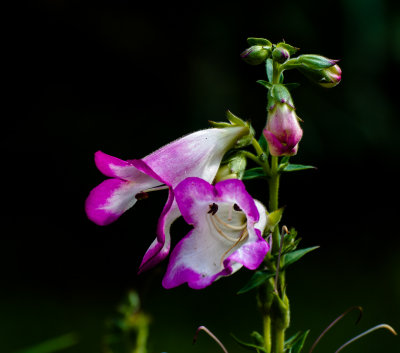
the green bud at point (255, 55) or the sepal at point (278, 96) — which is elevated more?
the green bud at point (255, 55)

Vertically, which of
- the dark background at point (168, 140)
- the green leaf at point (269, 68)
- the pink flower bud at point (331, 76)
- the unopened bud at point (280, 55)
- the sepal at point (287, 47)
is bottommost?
the dark background at point (168, 140)

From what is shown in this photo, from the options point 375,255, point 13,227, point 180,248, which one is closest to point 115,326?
point 180,248

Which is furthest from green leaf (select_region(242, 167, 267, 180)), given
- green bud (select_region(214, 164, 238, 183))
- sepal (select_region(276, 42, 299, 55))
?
sepal (select_region(276, 42, 299, 55))

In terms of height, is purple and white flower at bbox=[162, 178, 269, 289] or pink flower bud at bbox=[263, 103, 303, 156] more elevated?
pink flower bud at bbox=[263, 103, 303, 156]

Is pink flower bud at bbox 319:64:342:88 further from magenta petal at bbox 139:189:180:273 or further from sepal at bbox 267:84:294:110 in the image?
magenta petal at bbox 139:189:180:273

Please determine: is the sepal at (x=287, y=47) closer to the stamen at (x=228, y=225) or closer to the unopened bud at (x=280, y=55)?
the unopened bud at (x=280, y=55)

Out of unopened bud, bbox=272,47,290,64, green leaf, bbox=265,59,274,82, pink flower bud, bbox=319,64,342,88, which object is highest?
unopened bud, bbox=272,47,290,64

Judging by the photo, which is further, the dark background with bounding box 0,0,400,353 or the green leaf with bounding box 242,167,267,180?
the dark background with bounding box 0,0,400,353

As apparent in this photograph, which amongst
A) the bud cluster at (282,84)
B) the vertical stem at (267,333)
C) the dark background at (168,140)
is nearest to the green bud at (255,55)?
the bud cluster at (282,84)

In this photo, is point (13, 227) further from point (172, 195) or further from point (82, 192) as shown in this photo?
point (172, 195)
